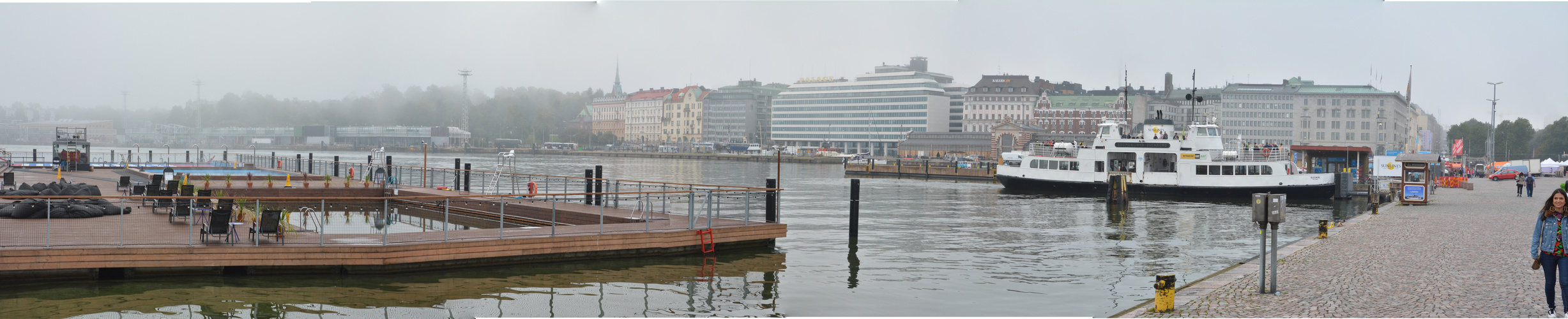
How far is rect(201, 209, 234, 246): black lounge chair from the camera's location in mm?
16609

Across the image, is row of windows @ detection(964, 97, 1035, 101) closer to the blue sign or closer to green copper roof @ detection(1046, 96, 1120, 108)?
green copper roof @ detection(1046, 96, 1120, 108)

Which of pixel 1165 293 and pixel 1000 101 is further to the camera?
pixel 1000 101

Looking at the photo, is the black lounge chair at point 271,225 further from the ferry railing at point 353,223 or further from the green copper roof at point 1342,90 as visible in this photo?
the green copper roof at point 1342,90

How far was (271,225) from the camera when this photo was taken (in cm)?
1709

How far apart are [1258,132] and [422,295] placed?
183955 millimetres

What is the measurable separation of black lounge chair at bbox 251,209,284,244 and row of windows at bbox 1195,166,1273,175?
48437 mm

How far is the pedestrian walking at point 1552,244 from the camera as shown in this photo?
10.5 metres

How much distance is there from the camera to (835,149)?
654 ft

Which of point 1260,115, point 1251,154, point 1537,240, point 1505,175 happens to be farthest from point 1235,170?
point 1260,115

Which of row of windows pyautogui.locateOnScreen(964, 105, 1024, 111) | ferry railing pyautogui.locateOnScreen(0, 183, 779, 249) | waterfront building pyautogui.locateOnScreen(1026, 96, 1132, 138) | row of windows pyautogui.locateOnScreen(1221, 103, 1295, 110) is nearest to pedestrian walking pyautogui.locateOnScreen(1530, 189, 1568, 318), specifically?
ferry railing pyautogui.locateOnScreen(0, 183, 779, 249)

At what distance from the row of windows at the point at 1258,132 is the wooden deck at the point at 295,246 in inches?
6766

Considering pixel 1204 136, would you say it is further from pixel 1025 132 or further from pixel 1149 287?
pixel 1025 132

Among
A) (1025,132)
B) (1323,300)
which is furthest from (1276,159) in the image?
(1025,132)

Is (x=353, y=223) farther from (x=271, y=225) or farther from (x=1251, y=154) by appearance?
(x=1251, y=154)
